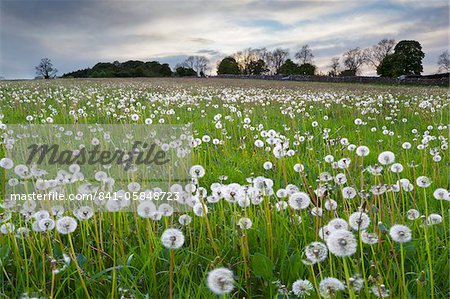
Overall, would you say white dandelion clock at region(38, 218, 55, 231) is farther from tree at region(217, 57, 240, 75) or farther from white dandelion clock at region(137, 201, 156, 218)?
tree at region(217, 57, 240, 75)

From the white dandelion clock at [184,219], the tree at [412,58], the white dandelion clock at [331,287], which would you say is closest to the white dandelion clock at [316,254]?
the white dandelion clock at [331,287]

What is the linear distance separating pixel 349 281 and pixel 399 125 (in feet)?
23.9

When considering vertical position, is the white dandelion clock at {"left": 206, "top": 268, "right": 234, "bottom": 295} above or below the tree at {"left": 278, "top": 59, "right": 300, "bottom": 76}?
below

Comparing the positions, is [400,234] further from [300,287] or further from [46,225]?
[46,225]

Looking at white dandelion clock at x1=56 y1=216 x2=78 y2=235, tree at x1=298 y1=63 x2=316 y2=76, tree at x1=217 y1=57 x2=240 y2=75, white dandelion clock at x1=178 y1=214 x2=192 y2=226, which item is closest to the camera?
white dandelion clock at x1=56 y1=216 x2=78 y2=235

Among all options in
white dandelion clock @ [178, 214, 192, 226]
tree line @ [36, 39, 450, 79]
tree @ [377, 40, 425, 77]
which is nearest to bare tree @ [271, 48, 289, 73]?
tree line @ [36, 39, 450, 79]

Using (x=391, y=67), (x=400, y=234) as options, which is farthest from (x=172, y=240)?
(x=391, y=67)

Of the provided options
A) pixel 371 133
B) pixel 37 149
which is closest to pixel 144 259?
pixel 37 149

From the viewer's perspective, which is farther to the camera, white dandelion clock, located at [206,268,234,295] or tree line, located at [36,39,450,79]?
tree line, located at [36,39,450,79]

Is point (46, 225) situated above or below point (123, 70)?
below

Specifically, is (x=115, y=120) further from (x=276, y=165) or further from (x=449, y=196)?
(x=449, y=196)

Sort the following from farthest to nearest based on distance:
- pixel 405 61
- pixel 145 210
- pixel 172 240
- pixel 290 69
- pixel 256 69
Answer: pixel 256 69
pixel 290 69
pixel 405 61
pixel 145 210
pixel 172 240

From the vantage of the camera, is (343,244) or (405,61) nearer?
(343,244)

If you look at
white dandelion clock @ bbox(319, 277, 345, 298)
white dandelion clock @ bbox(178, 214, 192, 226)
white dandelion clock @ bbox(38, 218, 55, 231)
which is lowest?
white dandelion clock @ bbox(319, 277, 345, 298)
